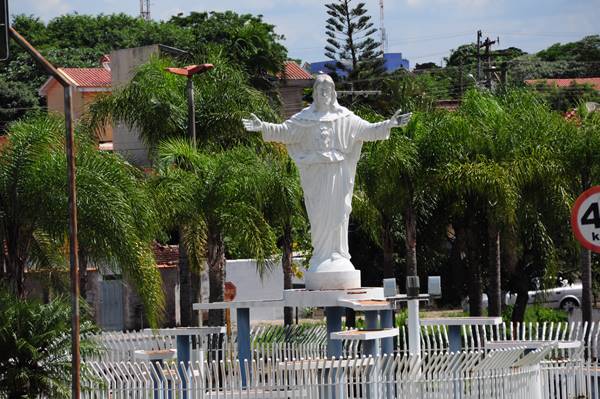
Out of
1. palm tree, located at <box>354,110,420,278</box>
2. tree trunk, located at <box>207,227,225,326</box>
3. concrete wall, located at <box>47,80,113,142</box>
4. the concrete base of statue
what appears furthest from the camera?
concrete wall, located at <box>47,80,113,142</box>

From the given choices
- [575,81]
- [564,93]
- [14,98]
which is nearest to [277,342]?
[14,98]

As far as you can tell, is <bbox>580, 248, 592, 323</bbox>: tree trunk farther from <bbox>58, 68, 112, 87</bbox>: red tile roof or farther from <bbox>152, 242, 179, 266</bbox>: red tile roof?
<bbox>58, 68, 112, 87</bbox>: red tile roof

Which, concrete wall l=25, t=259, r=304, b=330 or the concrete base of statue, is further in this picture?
concrete wall l=25, t=259, r=304, b=330

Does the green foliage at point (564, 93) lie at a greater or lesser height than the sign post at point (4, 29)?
greater

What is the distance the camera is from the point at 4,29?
13070 mm

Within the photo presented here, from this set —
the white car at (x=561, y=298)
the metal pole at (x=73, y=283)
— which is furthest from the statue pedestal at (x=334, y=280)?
the white car at (x=561, y=298)

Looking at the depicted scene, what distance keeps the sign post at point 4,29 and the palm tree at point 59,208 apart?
691 centimetres

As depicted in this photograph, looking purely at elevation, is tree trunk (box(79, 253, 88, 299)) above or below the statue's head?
below

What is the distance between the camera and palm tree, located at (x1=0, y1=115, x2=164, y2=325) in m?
20.0

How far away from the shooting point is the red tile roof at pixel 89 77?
56.6 meters

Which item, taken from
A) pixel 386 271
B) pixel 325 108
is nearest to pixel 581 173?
pixel 386 271

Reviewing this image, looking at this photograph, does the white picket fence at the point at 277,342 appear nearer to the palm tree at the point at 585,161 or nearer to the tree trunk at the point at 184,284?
the palm tree at the point at 585,161

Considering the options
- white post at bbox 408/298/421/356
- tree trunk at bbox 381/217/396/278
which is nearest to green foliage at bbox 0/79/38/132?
tree trunk at bbox 381/217/396/278

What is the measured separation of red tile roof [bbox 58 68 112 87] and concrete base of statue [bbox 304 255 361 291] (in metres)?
38.9
